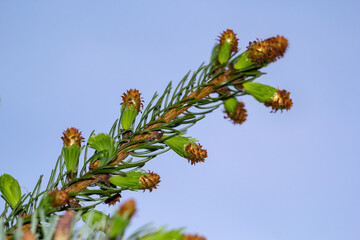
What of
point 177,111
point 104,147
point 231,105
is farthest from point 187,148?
point 104,147

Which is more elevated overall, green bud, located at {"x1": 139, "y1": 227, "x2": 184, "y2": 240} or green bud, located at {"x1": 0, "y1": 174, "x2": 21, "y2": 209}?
green bud, located at {"x1": 0, "y1": 174, "x2": 21, "y2": 209}

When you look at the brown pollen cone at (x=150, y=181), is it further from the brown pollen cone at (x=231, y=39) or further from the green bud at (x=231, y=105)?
the brown pollen cone at (x=231, y=39)

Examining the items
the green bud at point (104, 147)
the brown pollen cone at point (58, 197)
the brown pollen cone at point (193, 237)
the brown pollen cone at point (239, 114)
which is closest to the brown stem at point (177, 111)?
the green bud at point (104, 147)

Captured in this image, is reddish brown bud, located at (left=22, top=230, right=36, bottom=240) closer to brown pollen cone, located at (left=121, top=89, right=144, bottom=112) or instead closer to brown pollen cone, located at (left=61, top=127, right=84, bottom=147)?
brown pollen cone, located at (left=61, top=127, right=84, bottom=147)

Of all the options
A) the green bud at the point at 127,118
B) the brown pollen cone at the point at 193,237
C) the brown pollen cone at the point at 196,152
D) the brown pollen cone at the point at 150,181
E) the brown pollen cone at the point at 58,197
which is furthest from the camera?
the green bud at the point at 127,118

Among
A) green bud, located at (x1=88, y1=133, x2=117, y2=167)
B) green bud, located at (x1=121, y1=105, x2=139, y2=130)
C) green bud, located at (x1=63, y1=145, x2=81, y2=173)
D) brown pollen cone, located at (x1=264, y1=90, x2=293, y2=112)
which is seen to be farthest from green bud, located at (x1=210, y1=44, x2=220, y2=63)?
green bud, located at (x1=63, y1=145, x2=81, y2=173)

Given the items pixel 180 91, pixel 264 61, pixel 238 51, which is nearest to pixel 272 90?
pixel 264 61
